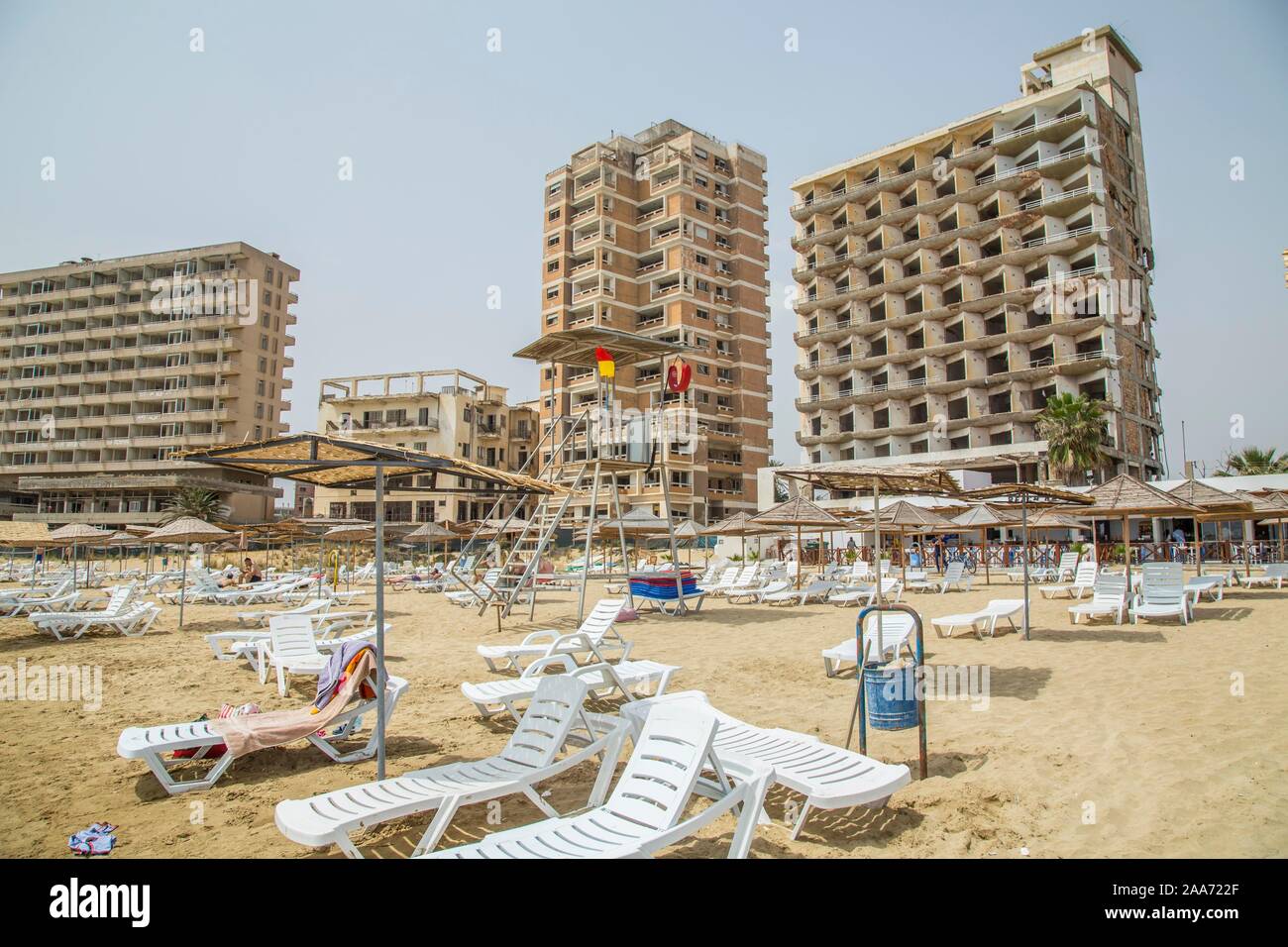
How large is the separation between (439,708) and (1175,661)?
332 inches

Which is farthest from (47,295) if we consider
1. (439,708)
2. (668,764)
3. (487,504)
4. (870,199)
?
(668,764)

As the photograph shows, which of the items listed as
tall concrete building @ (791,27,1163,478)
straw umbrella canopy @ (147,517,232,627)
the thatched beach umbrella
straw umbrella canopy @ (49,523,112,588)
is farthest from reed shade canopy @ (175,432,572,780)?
tall concrete building @ (791,27,1163,478)

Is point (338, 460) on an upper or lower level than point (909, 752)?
upper

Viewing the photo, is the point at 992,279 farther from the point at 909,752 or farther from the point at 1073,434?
the point at 909,752

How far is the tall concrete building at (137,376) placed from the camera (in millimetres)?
58812

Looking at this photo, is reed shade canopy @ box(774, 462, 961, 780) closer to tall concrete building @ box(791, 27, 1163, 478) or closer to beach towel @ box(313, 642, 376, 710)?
beach towel @ box(313, 642, 376, 710)

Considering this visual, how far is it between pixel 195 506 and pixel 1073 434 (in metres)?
57.7

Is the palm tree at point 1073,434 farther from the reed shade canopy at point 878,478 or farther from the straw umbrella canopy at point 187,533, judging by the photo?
the straw umbrella canopy at point 187,533

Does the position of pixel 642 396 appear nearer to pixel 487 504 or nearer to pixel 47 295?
pixel 487 504

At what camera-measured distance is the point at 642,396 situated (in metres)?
54.6

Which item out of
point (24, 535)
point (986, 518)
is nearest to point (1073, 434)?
point (986, 518)

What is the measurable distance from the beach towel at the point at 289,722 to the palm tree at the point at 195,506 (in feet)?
174

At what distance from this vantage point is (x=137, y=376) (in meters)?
60.6

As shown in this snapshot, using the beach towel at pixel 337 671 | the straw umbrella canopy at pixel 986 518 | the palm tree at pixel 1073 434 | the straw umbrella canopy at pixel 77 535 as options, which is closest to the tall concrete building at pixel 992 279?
the palm tree at pixel 1073 434
